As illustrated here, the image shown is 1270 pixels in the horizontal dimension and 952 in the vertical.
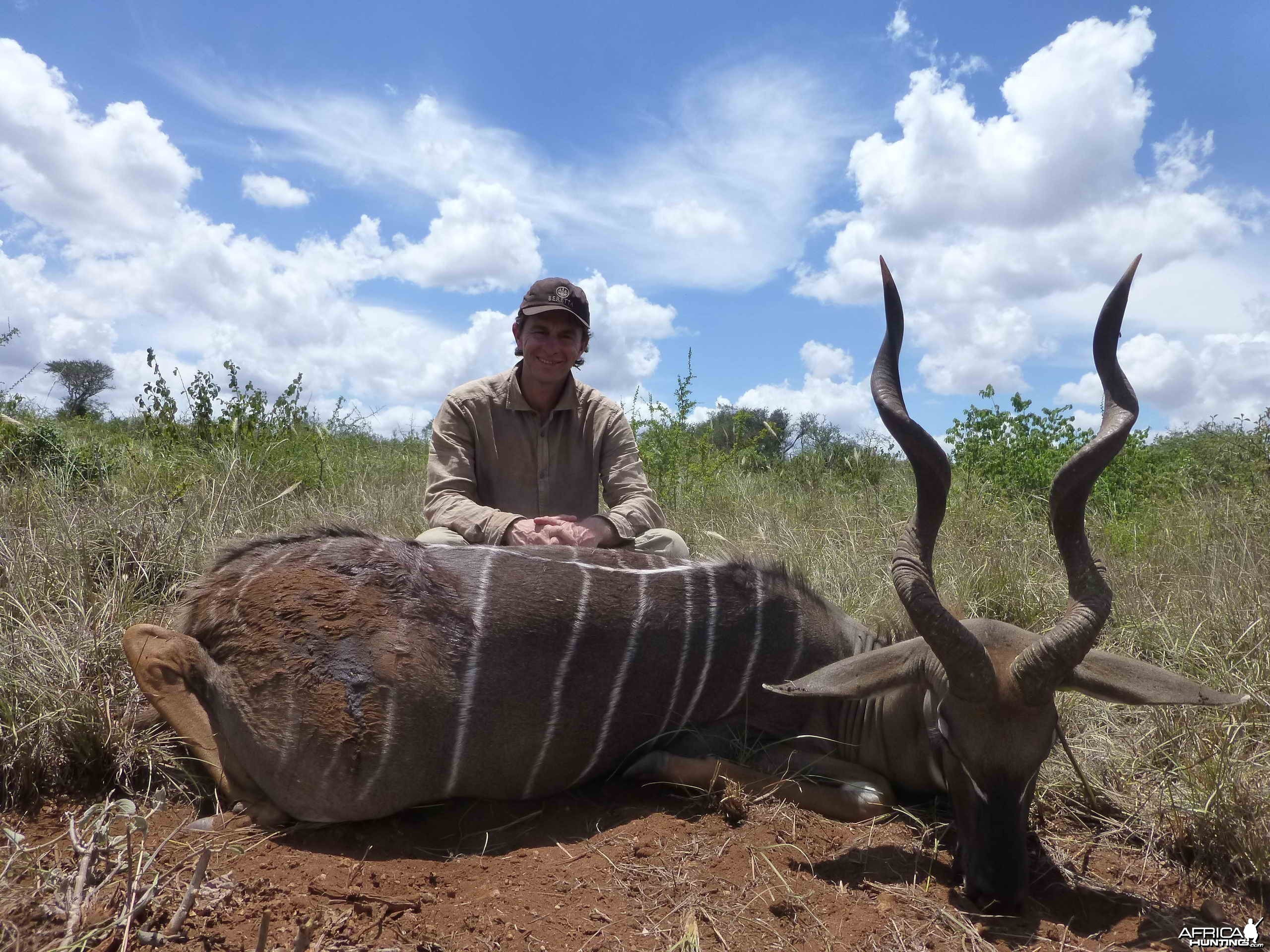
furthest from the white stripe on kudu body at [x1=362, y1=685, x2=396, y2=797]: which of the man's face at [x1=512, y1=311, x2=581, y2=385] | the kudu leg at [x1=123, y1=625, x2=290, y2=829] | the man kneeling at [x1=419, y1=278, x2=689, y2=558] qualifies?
the man's face at [x1=512, y1=311, x2=581, y2=385]

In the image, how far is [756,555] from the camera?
3939mm

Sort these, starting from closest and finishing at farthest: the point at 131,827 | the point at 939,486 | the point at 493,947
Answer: the point at 131,827 → the point at 493,947 → the point at 939,486

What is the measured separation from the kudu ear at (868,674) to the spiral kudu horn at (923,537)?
8.5 inches

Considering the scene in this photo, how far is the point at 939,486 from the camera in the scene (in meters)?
3.00

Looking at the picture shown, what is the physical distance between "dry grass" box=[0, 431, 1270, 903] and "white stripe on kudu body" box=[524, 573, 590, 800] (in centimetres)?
72

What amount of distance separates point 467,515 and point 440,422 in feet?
2.38

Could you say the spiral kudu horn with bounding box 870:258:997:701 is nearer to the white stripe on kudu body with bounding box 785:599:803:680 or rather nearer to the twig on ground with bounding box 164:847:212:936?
the white stripe on kudu body with bounding box 785:599:803:680

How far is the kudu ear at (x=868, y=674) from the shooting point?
2.95 metres

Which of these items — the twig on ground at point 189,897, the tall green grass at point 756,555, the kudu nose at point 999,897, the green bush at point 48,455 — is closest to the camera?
the twig on ground at point 189,897

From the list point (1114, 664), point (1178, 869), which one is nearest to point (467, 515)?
point (1114, 664)

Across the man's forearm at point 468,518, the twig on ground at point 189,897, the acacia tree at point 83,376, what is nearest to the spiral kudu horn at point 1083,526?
the twig on ground at point 189,897

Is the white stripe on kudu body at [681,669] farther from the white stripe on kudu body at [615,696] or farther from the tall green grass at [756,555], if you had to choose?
the tall green grass at [756,555]

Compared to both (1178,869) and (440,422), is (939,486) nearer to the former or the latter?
(1178,869)

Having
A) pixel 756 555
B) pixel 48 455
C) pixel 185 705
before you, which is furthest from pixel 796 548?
pixel 48 455
